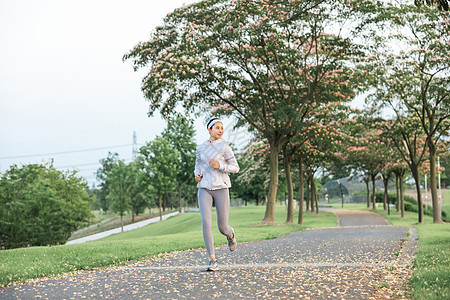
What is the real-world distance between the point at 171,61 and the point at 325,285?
54.8 feet

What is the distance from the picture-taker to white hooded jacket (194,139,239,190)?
757 centimetres

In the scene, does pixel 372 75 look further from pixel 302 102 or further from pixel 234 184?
pixel 234 184

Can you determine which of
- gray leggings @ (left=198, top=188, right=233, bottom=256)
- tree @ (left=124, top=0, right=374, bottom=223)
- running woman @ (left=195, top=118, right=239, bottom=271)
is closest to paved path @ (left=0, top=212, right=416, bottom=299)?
gray leggings @ (left=198, top=188, right=233, bottom=256)

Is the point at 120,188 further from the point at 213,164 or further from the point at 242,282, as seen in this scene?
the point at 242,282

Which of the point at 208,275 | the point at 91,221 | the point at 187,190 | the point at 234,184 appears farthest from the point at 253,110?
the point at 187,190

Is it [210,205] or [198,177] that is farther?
[210,205]

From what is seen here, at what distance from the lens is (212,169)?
25.1 ft

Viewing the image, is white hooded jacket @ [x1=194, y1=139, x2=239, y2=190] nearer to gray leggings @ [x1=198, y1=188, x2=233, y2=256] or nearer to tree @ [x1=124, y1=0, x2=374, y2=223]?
gray leggings @ [x1=198, y1=188, x2=233, y2=256]

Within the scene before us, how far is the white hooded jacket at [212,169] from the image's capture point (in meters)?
7.57

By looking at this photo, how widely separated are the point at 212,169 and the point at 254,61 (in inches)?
737

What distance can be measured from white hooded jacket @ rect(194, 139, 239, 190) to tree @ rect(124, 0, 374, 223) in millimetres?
13791

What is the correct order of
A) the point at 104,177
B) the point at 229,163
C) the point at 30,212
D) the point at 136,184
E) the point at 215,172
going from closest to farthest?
the point at 215,172, the point at 229,163, the point at 30,212, the point at 136,184, the point at 104,177

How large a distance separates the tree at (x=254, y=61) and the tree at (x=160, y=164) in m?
34.4

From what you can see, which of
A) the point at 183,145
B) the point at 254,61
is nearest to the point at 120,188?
the point at 183,145
